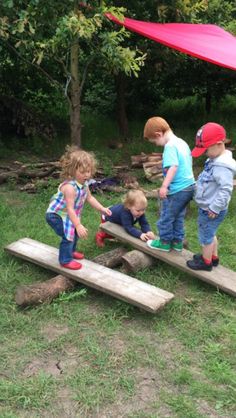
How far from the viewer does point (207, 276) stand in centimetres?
370

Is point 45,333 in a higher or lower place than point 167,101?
lower

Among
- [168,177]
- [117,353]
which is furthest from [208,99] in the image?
[117,353]

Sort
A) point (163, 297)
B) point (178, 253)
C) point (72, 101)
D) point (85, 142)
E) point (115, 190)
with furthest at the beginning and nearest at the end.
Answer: point (85, 142) < point (72, 101) < point (115, 190) < point (178, 253) < point (163, 297)

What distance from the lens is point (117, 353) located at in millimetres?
3012

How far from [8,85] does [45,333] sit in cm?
604

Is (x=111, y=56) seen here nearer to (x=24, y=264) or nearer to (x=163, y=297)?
(x=24, y=264)

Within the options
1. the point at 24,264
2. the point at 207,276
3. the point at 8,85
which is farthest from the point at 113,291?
the point at 8,85

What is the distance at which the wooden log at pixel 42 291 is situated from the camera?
3.40 m

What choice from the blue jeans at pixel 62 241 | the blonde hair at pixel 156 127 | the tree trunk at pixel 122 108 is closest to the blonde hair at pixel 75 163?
the blue jeans at pixel 62 241

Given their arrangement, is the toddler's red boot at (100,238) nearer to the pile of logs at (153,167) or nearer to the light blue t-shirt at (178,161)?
the light blue t-shirt at (178,161)

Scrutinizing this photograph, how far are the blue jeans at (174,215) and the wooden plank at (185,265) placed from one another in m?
0.14

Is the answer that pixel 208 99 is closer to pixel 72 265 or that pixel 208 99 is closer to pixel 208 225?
pixel 208 225

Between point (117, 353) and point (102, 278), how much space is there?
723 mm

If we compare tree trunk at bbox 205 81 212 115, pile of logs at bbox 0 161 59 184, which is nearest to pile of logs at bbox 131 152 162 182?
pile of logs at bbox 0 161 59 184
